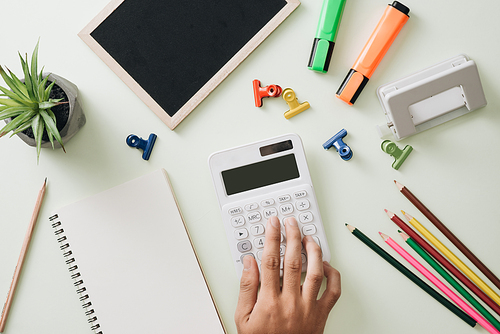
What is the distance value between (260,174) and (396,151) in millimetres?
258

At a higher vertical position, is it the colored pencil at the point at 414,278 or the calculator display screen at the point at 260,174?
the calculator display screen at the point at 260,174

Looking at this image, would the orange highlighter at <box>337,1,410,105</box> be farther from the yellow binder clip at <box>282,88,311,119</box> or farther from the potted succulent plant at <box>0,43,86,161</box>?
the potted succulent plant at <box>0,43,86,161</box>

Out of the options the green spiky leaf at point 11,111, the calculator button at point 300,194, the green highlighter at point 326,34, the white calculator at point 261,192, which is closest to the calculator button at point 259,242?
the white calculator at point 261,192

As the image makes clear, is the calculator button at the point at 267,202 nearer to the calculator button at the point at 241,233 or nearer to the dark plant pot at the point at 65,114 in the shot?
the calculator button at the point at 241,233

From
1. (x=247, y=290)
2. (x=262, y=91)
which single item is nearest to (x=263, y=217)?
(x=247, y=290)

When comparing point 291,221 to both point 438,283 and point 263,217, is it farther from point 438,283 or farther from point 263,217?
point 438,283

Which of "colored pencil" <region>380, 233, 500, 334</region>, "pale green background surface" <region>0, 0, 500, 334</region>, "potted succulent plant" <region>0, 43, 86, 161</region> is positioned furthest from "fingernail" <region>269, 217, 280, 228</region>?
"potted succulent plant" <region>0, 43, 86, 161</region>

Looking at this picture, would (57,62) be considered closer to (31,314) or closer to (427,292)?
(31,314)

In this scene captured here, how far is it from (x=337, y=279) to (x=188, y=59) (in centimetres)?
50

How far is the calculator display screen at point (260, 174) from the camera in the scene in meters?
0.62

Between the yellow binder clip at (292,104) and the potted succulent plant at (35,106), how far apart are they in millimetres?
367

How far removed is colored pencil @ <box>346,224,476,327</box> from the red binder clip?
11.4 inches

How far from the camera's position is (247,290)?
61 centimetres

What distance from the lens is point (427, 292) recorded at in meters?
0.63
